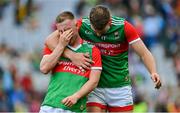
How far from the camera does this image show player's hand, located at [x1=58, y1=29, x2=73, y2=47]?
7992 millimetres

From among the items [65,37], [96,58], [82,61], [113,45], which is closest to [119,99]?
[113,45]

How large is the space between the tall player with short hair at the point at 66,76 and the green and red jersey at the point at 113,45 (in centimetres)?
49

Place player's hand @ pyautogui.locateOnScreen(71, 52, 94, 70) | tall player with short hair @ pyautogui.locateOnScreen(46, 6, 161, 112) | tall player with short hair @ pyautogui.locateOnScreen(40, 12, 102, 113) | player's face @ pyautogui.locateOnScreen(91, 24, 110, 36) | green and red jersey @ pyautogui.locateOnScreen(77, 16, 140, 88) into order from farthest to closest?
green and red jersey @ pyautogui.locateOnScreen(77, 16, 140, 88)
player's face @ pyautogui.locateOnScreen(91, 24, 110, 36)
tall player with short hair @ pyautogui.locateOnScreen(46, 6, 161, 112)
player's hand @ pyautogui.locateOnScreen(71, 52, 94, 70)
tall player with short hair @ pyautogui.locateOnScreen(40, 12, 102, 113)

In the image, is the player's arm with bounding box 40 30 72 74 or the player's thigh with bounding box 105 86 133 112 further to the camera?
the player's thigh with bounding box 105 86 133 112

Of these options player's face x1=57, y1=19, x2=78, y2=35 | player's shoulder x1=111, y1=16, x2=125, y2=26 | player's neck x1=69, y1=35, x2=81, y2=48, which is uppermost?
player's face x1=57, y1=19, x2=78, y2=35

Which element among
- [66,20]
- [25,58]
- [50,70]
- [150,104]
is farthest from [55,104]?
[25,58]

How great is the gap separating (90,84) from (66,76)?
0.27m

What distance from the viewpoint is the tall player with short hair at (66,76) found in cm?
798

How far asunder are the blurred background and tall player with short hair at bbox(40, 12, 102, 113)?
21.9ft

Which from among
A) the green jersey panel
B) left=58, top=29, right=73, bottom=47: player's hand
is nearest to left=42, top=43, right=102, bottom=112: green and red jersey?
left=58, top=29, right=73, bottom=47: player's hand

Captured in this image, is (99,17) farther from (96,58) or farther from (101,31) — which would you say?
(96,58)

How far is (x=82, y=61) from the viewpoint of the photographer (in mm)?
8086

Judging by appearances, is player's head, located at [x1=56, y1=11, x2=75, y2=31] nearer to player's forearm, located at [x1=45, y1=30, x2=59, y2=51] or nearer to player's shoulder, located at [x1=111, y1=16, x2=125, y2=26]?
player's forearm, located at [x1=45, y1=30, x2=59, y2=51]

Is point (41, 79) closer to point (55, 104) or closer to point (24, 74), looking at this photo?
point (24, 74)
